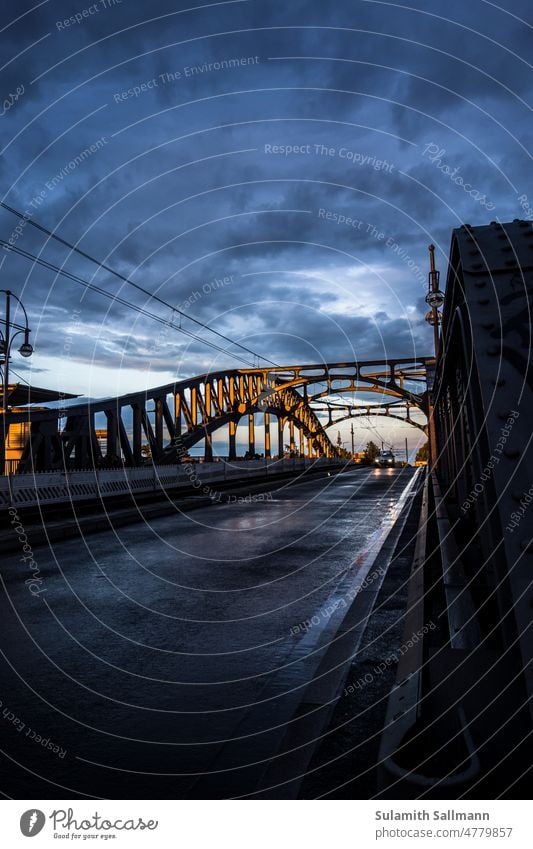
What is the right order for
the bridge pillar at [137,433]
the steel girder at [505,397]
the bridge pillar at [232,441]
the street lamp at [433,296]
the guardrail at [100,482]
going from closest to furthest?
the steel girder at [505,397] → the street lamp at [433,296] → the guardrail at [100,482] → the bridge pillar at [137,433] → the bridge pillar at [232,441]

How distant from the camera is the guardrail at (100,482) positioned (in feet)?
56.3

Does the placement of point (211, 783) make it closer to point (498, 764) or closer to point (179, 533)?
point (498, 764)

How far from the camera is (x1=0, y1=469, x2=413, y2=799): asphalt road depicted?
2.98 m

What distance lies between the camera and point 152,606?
655 cm

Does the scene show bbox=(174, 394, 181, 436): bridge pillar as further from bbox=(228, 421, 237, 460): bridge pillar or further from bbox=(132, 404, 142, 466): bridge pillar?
bbox=(228, 421, 237, 460): bridge pillar

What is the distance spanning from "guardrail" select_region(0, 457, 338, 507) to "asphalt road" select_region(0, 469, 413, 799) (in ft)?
24.5

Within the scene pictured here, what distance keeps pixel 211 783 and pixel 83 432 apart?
23.0 metres

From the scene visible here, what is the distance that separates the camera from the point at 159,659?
15.7 ft

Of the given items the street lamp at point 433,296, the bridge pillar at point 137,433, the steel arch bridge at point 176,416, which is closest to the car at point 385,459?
the steel arch bridge at point 176,416

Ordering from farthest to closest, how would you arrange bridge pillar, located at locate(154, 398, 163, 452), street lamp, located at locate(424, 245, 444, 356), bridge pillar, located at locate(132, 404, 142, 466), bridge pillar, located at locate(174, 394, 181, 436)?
bridge pillar, located at locate(174, 394, 181, 436) < bridge pillar, located at locate(154, 398, 163, 452) < bridge pillar, located at locate(132, 404, 142, 466) < street lamp, located at locate(424, 245, 444, 356)

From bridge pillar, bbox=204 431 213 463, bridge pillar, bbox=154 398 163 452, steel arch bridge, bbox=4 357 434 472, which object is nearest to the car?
steel arch bridge, bbox=4 357 434 472

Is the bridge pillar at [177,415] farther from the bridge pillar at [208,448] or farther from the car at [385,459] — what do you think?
the car at [385,459]

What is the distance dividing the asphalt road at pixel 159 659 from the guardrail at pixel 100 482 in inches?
293
